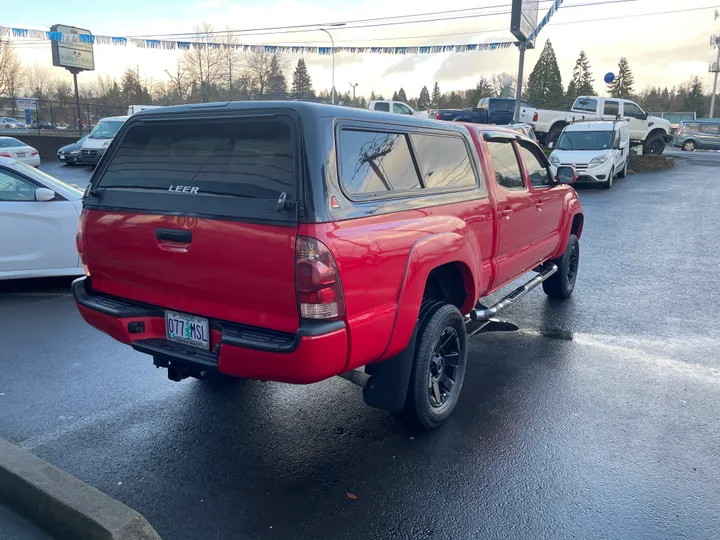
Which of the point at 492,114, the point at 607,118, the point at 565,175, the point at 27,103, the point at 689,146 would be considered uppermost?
the point at 27,103

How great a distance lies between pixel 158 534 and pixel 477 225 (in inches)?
113

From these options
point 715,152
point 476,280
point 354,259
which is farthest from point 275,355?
point 715,152

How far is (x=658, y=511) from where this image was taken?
3.06 meters

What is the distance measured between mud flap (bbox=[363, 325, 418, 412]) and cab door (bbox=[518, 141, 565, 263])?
2.67 metres

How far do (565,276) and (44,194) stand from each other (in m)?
6.11

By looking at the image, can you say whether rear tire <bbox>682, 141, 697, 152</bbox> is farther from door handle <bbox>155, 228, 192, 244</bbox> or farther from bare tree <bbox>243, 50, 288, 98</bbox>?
door handle <bbox>155, 228, 192, 244</bbox>

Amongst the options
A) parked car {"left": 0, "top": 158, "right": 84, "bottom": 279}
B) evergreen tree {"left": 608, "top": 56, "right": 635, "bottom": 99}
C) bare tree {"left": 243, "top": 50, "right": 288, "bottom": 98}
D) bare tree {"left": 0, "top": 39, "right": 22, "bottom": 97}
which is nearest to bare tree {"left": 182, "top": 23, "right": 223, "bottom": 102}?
bare tree {"left": 243, "top": 50, "right": 288, "bottom": 98}

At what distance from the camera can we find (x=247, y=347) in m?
2.95

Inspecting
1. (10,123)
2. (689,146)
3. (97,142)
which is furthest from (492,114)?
(10,123)

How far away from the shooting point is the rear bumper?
2855 millimetres

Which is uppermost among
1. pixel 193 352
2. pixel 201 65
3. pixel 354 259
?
pixel 201 65

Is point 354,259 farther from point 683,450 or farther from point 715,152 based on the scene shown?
point 715,152

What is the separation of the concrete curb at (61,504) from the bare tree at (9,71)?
60.8 m

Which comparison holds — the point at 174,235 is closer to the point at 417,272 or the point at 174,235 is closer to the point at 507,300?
the point at 417,272
